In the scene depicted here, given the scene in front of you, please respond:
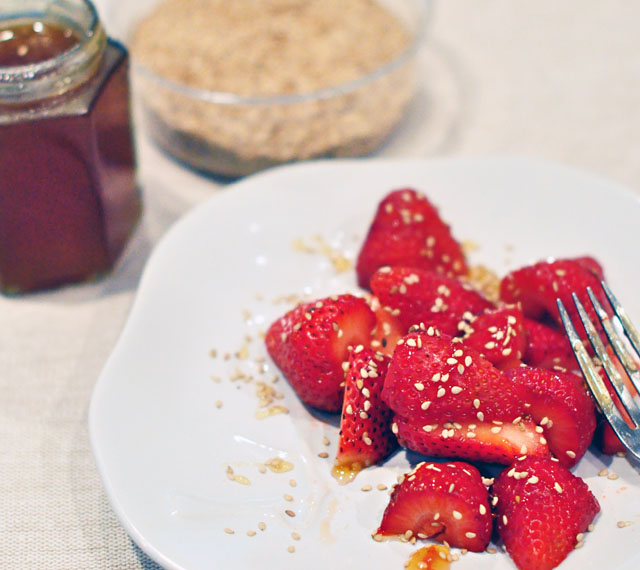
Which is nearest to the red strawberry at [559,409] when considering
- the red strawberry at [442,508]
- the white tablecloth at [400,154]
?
the red strawberry at [442,508]

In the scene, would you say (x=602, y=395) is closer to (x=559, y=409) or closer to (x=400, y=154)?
(x=559, y=409)

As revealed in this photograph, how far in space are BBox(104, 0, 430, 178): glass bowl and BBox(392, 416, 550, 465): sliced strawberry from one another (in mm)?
720

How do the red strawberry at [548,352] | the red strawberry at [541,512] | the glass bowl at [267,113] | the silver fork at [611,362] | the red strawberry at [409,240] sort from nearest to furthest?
the red strawberry at [541,512], the silver fork at [611,362], the red strawberry at [548,352], the red strawberry at [409,240], the glass bowl at [267,113]

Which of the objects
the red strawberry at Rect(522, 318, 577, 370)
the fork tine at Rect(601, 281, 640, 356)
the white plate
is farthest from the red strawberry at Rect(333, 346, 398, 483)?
the fork tine at Rect(601, 281, 640, 356)

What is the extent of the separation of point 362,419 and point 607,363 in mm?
345

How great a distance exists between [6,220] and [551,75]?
1.39 meters

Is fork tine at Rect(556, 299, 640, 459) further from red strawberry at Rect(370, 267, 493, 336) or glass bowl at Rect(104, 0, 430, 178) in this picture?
glass bowl at Rect(104, 0, 430, 178)

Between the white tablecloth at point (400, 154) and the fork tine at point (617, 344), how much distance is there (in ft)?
2.18

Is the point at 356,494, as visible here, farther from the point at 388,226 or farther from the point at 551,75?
the point at 551,75

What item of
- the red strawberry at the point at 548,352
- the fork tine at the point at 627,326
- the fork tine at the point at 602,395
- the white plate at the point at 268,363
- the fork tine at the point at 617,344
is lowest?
the white plate at the point at 268,363

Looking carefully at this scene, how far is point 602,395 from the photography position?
1021 mm

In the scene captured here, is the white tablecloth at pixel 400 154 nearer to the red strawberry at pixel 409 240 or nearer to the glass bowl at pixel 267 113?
the glass bowl at pixel 267 113

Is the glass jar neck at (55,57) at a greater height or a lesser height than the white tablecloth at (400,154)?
greater

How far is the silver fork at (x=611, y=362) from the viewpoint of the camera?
3.29 feet
